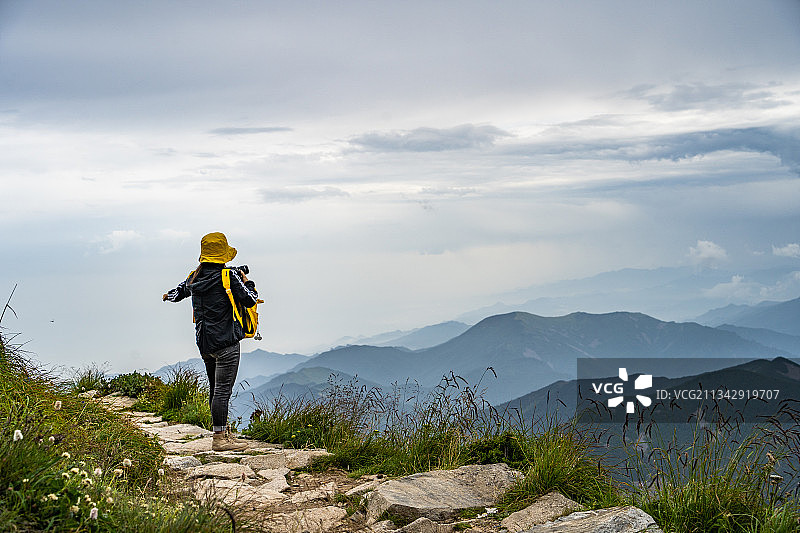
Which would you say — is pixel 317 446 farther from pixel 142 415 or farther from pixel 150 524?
pixel 150 524

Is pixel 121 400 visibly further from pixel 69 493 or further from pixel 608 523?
pixel 608 523

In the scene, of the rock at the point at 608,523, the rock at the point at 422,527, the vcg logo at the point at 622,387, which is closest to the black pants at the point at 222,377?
the rock at the point at 422,527

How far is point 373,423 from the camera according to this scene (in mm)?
7844

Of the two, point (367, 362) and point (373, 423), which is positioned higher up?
point (373, 423)

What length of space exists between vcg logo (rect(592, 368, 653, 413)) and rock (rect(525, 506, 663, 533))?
1194mm

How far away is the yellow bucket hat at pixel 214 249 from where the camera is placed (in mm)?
7449

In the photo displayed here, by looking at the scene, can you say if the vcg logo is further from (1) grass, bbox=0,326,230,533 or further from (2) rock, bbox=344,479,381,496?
(1) grass, bbox=0,326,230,533

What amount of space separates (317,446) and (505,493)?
10.5 feet

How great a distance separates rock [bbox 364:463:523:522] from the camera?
16.6ft

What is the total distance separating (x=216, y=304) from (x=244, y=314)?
35 centimetres

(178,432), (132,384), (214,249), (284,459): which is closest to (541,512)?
(284,459)

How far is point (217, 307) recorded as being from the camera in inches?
291

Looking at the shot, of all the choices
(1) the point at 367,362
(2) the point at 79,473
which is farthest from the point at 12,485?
(1) the point at 367,362

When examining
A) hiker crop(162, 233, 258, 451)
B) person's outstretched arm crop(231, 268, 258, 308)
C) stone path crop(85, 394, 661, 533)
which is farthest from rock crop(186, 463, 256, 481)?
person's outstretched arm crop(231, 268, 258, 308)
